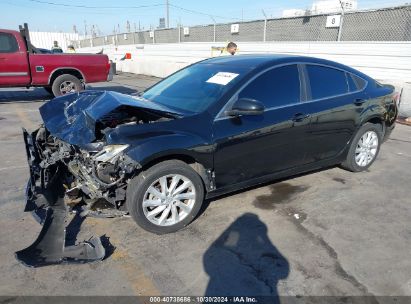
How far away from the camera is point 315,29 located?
43.3 ft

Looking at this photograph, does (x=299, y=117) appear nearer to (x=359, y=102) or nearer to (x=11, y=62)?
(x=359, y=102)

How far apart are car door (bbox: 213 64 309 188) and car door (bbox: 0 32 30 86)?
876 centimetres

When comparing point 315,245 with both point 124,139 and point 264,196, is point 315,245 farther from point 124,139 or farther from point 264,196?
point 124,139

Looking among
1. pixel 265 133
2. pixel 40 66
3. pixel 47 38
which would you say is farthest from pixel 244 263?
pixel 47 38

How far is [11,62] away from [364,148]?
949 cm

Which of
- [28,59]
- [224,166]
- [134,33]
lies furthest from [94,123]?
[134,33]

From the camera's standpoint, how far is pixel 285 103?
4.12m

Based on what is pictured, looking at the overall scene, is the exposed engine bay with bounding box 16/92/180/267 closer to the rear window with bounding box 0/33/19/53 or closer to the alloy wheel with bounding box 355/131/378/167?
the alloy wheel with bounding box 355/131/378/167

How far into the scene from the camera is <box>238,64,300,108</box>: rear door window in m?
3.93

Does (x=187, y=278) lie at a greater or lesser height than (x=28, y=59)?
lesser

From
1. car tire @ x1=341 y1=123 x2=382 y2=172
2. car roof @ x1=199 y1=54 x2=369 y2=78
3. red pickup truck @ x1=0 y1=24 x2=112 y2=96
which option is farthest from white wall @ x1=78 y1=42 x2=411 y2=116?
red pickup truck @ x1=0 y1=24 x2=112 y2=96

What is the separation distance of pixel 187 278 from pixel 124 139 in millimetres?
1309

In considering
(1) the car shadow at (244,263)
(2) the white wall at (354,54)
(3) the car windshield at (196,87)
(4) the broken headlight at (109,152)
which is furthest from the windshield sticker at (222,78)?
(2) the white wall at (354,54)

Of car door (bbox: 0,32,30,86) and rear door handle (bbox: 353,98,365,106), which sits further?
car door (bbox: 0,32,30,86)
